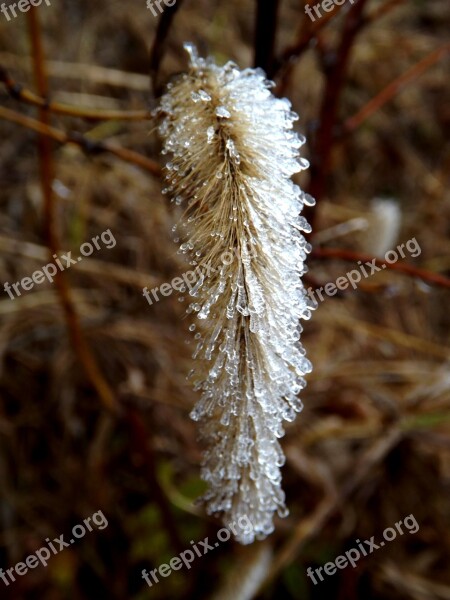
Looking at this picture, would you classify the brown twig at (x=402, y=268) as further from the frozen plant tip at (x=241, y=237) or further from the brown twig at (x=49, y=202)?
the brown twig at (x=49, y=202)

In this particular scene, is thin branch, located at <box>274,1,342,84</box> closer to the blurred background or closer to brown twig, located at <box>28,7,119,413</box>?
the blurred background

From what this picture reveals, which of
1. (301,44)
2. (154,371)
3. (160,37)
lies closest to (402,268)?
(301,44)

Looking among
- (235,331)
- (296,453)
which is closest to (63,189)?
(296,453)

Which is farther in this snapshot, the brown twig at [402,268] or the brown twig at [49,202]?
the brown twig at [49,202]

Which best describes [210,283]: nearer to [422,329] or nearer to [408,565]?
[408,565]

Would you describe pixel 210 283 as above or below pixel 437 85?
below

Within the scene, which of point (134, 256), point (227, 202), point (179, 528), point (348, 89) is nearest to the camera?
point (227, 202)

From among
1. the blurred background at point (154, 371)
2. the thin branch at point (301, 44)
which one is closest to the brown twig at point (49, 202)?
the blurred background at point (154, 371)
